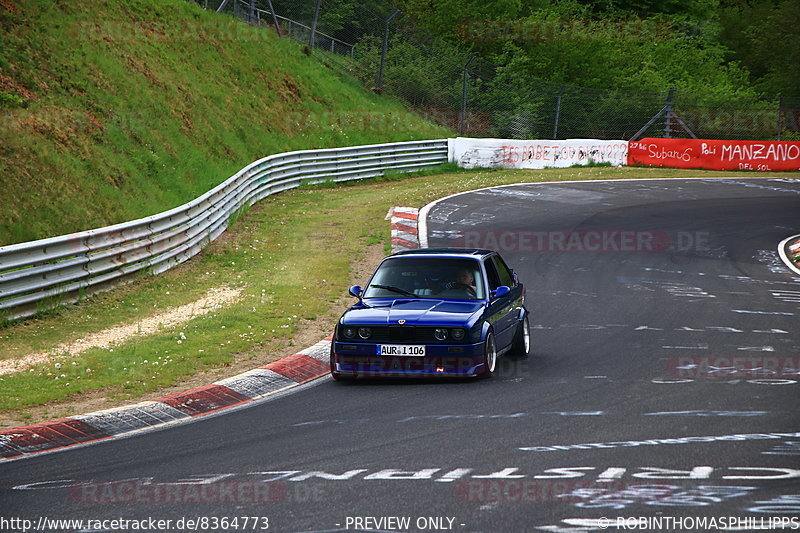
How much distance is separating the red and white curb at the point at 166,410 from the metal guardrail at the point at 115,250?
164 inches

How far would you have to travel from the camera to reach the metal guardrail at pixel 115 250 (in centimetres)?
1290

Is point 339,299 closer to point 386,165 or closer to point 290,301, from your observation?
point 290,301

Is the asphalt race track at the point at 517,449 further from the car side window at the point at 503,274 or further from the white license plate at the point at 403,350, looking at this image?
the car side window at the point at 503,274

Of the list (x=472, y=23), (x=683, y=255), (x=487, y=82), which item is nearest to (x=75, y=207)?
(x=683, y=255)

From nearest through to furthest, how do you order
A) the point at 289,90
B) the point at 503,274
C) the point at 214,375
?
the point at 214,375 → the point at 503,274 → the point at 289,90

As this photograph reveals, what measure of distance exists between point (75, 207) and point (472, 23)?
34574 mm

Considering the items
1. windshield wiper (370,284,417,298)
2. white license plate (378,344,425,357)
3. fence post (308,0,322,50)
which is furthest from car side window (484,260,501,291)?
fence post (308,0,322,50)

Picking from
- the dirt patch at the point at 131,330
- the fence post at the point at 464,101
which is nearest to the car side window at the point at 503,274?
the dirt patch at the point at 131,330

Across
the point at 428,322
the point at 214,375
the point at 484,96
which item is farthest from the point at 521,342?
the point at 484,96

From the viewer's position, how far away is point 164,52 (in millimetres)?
29922

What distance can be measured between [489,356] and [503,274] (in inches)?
80.3

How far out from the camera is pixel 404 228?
21.9 m

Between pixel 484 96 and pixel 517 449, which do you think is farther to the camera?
pixel 484 96

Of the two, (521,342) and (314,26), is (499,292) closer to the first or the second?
(521,342)
